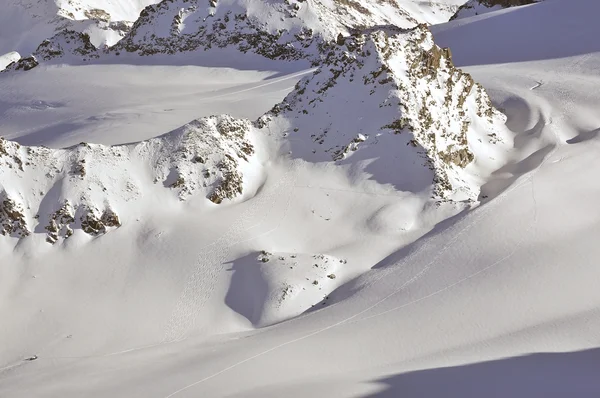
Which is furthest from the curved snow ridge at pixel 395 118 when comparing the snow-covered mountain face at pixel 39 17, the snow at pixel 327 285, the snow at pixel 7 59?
the snow-covered mountain face at pixel 39 17

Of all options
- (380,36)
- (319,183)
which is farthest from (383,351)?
(380,36)

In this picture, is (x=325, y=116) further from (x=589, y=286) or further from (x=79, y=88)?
(x=79, y=88)

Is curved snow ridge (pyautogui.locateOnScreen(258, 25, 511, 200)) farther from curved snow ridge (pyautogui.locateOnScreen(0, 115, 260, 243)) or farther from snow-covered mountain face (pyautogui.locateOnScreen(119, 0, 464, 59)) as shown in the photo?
snow-covered mountain face (pyautogui.locateOnScreen(119, 0, 464, 59))

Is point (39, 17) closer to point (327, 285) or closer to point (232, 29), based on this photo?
point (232, 29)

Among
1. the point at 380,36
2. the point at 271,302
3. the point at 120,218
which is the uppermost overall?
the point at 380,36

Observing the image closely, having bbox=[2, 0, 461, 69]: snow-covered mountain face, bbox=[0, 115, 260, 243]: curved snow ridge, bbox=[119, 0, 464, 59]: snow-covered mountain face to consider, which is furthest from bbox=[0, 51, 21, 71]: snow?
bbox=[0, 115, 260, 243]: curved snow ridge

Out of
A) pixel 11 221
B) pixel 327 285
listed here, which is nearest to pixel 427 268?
pixel 327 285

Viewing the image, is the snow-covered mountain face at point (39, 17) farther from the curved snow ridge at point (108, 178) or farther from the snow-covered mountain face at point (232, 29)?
the curved snow ridge at point (108, 178)
